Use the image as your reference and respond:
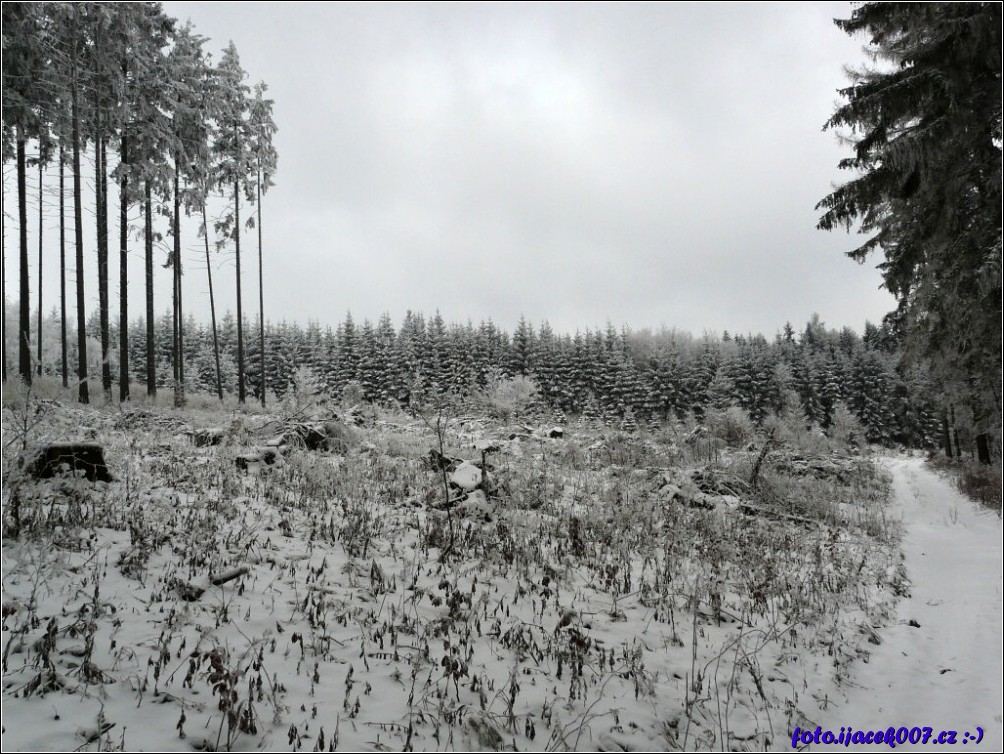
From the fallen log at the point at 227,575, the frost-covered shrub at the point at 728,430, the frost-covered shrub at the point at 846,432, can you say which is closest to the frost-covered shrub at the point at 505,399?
the frost-covered shrub at the point at 728,430

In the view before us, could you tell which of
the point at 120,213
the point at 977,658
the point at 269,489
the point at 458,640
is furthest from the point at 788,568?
the point at 120,213

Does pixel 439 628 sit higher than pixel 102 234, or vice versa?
pixel 102 234

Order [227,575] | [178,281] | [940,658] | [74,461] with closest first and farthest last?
1. [227,575]
2. [940,658]
3. [74,461]
4. [178,281]

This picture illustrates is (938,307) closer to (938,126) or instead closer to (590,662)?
(938,126)

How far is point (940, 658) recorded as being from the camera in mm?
4664

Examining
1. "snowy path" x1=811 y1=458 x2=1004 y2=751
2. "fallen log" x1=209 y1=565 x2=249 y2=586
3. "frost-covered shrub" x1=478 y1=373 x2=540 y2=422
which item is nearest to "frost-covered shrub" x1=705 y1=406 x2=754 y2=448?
"frost-covered shrub" x1=478 y1=373 x2=540 y2=422

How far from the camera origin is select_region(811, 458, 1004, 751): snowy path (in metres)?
3.67

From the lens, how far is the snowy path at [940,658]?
12.0ft

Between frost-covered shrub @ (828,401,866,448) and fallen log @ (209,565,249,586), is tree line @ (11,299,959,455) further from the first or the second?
fallen log @ (209,565,249,586)

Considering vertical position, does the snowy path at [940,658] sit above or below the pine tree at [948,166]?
below

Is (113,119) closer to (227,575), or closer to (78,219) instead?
(78,219)

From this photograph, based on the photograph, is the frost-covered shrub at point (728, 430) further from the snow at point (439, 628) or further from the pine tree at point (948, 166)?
the snow at point (439, 628)

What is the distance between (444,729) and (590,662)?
4.71ft

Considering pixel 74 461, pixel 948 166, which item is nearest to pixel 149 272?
pixel 74 461
